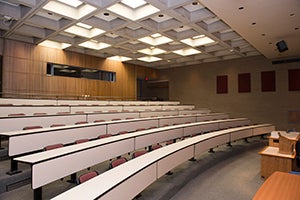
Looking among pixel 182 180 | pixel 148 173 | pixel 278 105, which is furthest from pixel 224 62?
pixel 148 173

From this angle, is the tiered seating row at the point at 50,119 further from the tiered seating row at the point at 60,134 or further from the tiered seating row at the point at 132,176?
the tiered seating row at the point at 132,176

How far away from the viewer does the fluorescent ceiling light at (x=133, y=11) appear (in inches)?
216

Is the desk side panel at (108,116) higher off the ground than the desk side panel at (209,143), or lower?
higher

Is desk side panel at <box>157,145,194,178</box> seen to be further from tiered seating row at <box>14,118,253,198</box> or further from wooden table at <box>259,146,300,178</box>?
wooden table at <box>259,146,300,178</box>

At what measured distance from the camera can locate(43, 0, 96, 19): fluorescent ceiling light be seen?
5414mm

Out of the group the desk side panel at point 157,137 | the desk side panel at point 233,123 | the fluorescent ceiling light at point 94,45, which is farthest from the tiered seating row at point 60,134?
the fluorescent ceiling light at point 94,45

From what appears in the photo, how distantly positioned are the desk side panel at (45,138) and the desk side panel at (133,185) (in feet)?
6.35

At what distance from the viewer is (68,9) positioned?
5.69 metres

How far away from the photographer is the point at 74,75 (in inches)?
372

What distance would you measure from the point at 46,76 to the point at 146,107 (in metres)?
4.39

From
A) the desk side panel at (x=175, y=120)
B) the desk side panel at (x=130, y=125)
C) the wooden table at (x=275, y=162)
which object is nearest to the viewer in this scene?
the wooden table at (x=275, y=162)

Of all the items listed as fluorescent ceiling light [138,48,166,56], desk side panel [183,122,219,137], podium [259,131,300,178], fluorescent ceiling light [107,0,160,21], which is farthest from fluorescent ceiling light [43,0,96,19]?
podium [259,131,300,178]

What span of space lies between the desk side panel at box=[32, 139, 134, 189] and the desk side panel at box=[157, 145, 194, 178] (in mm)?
928

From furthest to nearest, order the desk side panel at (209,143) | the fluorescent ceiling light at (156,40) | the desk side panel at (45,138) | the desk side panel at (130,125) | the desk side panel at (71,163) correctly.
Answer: the fluorescent ceiling light at (156,40), the desk side panel at (130,125), the desk side panel at (209,143), the desk side panel at (45,138), the desk side panel at (71,163)
